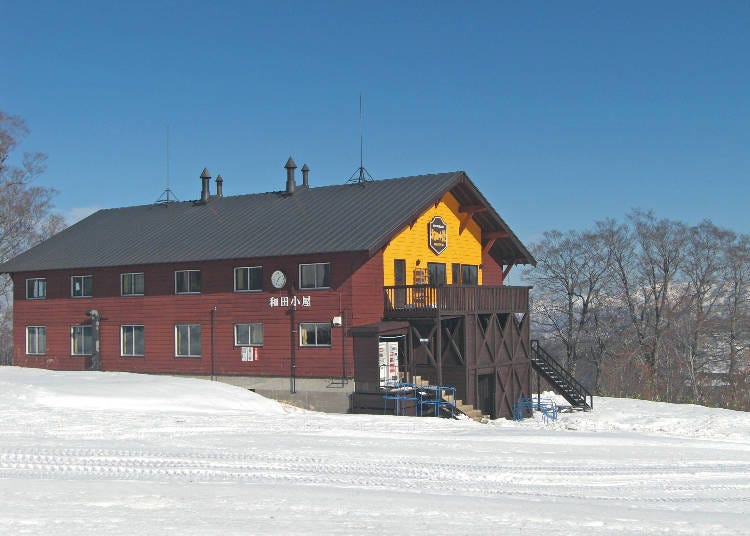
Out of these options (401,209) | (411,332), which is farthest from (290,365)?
(401,209)

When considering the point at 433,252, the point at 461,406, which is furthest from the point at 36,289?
the point at 461,406

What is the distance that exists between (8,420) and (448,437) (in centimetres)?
1021

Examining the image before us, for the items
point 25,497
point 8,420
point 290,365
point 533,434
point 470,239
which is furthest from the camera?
point 470,239

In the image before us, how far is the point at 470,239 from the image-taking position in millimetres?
37000

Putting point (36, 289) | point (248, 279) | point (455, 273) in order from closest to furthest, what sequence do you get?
point (248, 279) → point (455, 273) → point (36, 289)

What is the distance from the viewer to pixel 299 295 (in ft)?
99.7

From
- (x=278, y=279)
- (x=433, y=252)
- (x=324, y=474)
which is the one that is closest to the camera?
(x=324, y=474)

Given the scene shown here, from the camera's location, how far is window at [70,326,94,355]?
35750 millimetres

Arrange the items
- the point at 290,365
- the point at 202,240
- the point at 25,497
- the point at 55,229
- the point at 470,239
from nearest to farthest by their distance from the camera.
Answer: the point at 25,497 < the point at 290,365 < the point at 202,240 < the point at 470,239 < the point at 55,229

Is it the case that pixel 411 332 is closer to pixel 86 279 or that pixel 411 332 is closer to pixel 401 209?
pixel 401 209

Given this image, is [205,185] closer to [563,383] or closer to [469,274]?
[469,274]

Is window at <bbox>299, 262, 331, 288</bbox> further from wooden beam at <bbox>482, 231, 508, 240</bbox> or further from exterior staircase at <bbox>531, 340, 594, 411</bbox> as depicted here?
exterior staircase at <bbox>531, 340, 594, 411</bbox>

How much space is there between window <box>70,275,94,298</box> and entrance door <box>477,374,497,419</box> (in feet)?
55.1

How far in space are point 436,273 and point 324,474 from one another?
20926 mm
